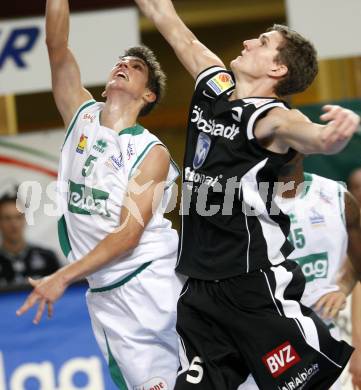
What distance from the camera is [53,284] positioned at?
4227 millimetres

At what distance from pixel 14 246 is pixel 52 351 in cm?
163

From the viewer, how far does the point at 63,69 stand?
507 centimetres

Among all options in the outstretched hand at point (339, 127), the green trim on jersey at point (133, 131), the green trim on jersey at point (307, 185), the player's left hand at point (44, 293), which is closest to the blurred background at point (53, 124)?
the green trim on jersey at point (307, 185)

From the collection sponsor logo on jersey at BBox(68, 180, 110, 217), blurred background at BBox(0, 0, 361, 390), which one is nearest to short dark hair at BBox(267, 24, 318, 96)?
sponsor logo on jersey at BBox(68, 180, 110, 217)

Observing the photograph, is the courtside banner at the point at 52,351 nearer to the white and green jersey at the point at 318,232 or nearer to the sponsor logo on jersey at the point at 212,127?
the white and green jersey at the point at 318,232

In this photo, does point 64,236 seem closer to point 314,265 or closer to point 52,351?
point 52,351

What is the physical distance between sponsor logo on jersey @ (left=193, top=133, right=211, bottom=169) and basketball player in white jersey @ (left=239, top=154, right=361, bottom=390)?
3.42 feet

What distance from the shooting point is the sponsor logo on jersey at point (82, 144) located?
486 cm

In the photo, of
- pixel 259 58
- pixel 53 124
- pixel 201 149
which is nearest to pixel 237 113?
pixel 201 149

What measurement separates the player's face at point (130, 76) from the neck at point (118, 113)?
53 mm

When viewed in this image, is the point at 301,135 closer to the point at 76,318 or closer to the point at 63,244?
the point at 63,244

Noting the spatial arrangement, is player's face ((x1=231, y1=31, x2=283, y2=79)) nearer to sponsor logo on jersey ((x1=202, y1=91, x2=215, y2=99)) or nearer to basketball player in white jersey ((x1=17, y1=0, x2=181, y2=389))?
sponsor logo on jersey ((x1=202, y1=91, x2=215, y2=99))

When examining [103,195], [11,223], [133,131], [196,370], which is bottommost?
[11,223]

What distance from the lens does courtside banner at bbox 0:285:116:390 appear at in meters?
5.84
